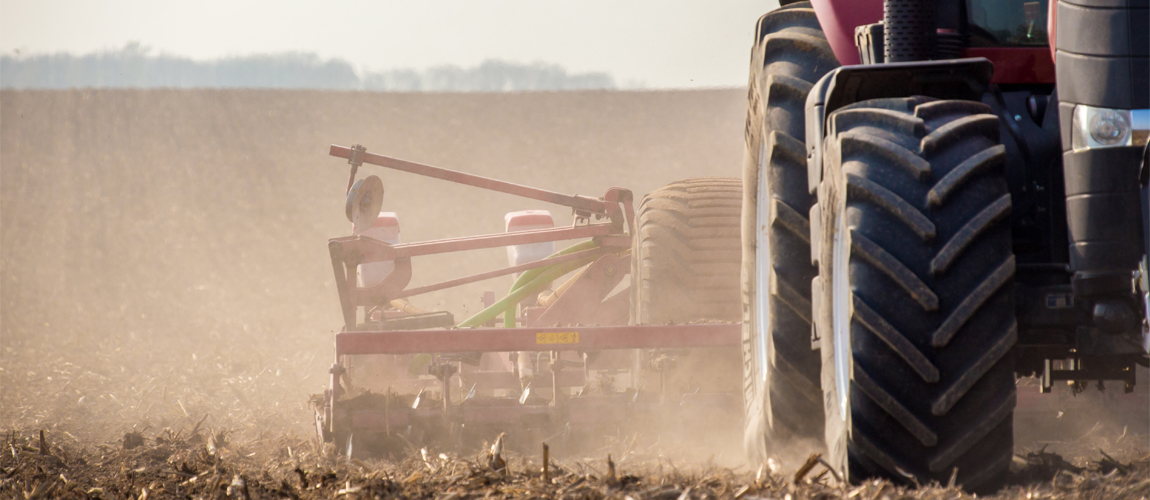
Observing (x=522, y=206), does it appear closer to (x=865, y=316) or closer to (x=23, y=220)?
(x=23, y=220)

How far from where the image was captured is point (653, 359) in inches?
216

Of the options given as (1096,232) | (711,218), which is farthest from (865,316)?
(711,218)

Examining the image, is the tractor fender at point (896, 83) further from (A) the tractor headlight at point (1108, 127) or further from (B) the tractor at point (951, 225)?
(A) the tractor headlight at point (1108, 127)

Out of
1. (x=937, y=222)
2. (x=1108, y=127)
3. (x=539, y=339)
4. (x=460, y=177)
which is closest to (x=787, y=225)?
(x=937, y=222)

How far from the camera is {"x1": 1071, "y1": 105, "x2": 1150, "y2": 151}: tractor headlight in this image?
233 centimetres

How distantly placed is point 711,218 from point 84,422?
5255mm

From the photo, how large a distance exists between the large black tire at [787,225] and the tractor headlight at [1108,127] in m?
0.74

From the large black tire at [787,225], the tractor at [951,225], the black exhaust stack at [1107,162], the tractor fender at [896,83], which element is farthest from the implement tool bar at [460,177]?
the black exhaust stack at [1107,162]

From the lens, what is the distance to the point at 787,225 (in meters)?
2.86

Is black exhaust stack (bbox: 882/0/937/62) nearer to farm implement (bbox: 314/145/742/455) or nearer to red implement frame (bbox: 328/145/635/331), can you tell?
farm implement (bbox: 314/145/742/455)

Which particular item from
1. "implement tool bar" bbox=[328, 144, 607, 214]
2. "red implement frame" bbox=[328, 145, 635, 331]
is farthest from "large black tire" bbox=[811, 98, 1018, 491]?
"implement tool bar" bbox=[328, 144, 607, 214]

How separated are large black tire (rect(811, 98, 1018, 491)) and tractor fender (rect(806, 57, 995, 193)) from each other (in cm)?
20

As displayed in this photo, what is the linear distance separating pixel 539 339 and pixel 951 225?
3.36 m

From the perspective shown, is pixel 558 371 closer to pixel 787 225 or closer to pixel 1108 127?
pixel 787 225
